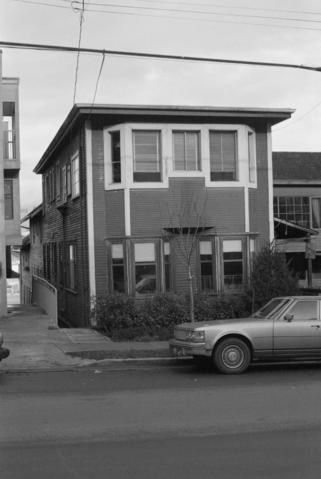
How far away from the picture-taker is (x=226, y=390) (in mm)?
9602

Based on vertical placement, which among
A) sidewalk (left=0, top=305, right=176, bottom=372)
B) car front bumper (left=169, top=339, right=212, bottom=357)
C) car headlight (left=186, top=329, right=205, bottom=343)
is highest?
car headlight (left=186, top=329, right=205, bottom=343)

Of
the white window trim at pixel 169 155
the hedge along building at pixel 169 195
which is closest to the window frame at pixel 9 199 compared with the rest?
the hedge along building at pixel 169 195

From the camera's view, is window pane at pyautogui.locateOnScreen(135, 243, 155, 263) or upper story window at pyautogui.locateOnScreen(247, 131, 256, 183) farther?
upper story window at pyautogui.locateOnScreen(247, 131, 256, 183)

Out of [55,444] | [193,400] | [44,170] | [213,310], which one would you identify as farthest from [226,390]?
[44,170]

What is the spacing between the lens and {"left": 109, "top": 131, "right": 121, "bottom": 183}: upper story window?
60.7ft

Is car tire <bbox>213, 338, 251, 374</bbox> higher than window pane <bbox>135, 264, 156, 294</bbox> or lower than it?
lower

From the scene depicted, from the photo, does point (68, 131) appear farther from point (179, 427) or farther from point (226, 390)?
point (179, 427)

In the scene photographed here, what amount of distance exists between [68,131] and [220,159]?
5.20 m

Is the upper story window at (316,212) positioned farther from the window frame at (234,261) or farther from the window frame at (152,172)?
the window frame at (152,172)

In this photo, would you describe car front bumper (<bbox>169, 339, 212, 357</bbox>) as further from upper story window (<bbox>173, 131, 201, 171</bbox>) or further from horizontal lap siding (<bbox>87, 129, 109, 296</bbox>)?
upper story window (<bbox>173, 131, 201, 171</bbox>)

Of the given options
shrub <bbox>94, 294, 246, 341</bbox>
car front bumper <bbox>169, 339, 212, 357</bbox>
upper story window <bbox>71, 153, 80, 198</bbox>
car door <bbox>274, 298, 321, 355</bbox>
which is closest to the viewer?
car front bumper <bbox>169, 339, 212, 357</bbox>

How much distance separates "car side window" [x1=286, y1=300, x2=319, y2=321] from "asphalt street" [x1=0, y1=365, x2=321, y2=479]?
1.17m

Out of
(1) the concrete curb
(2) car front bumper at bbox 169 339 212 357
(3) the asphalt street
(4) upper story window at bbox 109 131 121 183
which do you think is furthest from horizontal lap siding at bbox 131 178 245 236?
(3) the asphalt street

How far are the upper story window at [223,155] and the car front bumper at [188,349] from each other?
822 cm
